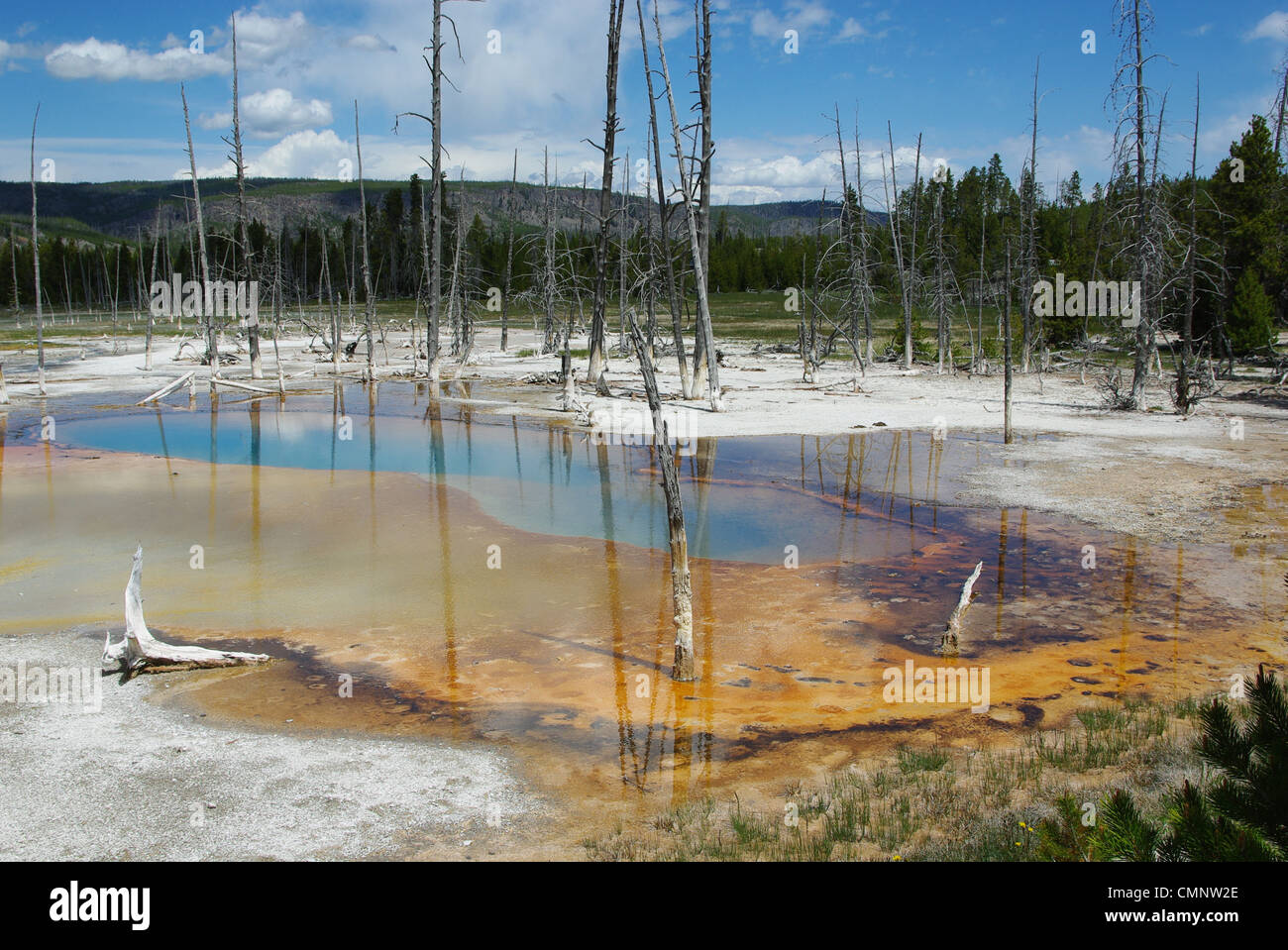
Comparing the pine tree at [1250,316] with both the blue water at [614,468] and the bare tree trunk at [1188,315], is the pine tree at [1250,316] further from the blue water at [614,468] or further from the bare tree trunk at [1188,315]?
the blue water at [614,468]

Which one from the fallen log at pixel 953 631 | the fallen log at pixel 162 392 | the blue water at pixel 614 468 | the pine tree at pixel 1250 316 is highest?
the pine tree at pixel 1250 316

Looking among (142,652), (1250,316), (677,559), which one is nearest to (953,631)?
(677,559)

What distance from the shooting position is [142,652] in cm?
871

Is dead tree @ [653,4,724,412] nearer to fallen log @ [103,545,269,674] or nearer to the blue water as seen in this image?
the blue water

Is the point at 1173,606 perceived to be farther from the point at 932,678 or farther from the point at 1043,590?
the point at 932,678

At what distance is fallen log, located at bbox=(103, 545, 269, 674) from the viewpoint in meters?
8.71

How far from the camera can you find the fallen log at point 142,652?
8.71 m

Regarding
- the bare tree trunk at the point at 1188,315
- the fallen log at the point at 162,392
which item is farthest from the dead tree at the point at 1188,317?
the fallen log at the point at 162,392

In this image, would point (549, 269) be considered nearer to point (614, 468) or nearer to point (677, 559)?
point (614, 468)

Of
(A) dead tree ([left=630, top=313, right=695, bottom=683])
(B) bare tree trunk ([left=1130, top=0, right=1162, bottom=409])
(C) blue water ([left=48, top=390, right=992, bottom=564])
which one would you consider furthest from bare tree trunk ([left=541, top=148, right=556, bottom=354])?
(A) dead tree ([left=630, top=313, right=695, bottom=683])

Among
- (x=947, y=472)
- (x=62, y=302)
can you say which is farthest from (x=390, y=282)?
(x=947, y=472)

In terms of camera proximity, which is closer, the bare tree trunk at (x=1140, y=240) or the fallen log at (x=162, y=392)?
the bare tree trunk at (x=1140, y=240)

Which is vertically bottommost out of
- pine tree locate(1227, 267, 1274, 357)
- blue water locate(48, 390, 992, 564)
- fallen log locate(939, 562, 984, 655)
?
fallen log locate(939, 562, 984, 655)
